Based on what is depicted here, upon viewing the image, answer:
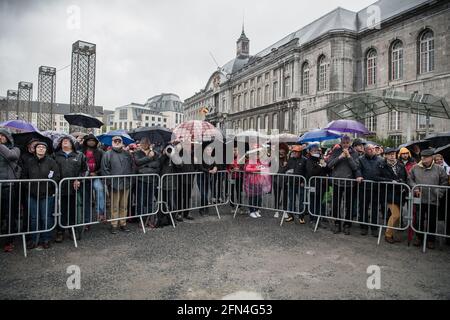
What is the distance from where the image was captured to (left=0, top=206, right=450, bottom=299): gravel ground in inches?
147

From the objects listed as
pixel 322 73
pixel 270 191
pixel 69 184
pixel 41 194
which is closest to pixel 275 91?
pixel 322 73

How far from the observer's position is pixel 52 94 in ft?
96.7

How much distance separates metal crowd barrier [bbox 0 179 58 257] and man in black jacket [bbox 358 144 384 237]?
6091mm

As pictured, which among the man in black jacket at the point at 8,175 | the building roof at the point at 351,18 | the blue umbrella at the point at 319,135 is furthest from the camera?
the building roof at the point at 351,18

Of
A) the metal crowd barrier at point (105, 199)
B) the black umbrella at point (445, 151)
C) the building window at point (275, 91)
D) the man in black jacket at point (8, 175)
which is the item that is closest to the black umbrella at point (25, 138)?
the man in black jacket at point (8, 175)

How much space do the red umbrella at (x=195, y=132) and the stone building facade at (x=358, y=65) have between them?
1107cm

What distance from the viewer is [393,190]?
19.6 ft

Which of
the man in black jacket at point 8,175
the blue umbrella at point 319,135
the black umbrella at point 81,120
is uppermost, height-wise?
the black umbrella at point 81,120

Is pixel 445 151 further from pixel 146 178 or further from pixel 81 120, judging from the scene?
pixel 81 120

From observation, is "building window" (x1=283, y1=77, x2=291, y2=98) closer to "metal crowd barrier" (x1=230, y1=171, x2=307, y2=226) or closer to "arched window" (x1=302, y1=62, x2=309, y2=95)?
"arched window" (x1=302, y1=62, x2=309, y2=95)

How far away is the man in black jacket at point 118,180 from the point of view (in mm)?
6500

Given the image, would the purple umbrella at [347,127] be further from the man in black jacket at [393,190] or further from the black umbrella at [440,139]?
the man in black jacket at [393,190]

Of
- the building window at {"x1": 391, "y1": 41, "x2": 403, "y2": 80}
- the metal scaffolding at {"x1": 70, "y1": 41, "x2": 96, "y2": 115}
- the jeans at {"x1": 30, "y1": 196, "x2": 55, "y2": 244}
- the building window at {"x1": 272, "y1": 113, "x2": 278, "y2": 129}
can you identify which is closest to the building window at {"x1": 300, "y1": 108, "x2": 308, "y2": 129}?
the building window at {"x1": 272, "y1": 113, "x2": 278, "y2": 129}

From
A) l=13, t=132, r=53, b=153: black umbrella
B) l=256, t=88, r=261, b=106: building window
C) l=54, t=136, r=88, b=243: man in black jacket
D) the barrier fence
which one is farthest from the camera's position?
l=256, t=88, r=261, b=106: building window
